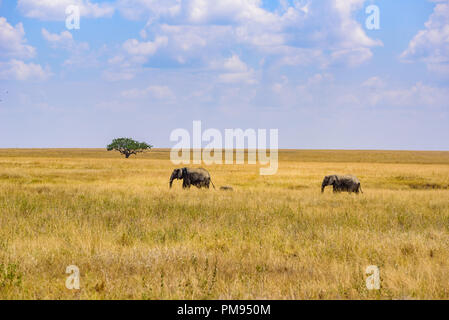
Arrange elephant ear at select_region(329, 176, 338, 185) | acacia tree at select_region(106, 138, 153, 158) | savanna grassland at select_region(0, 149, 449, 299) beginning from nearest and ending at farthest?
savanna grassland at select_region(0, 149, 449, 299) → elephant ear at select_region(329, 176, 338, 185) → acacia tree at select_region(106, 138, 153, 158)

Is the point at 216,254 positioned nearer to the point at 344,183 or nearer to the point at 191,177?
the point at 344,183

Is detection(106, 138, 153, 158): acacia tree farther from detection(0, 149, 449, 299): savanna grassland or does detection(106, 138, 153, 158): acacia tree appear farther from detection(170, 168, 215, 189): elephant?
detection(0, 149, 449, 299): savanna grassland

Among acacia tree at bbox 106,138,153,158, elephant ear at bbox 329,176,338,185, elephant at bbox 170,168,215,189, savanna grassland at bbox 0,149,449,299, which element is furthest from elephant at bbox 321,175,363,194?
acacia tree at bbox 106,138,153,158

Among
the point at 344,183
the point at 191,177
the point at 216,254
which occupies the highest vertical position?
the point at 191,177

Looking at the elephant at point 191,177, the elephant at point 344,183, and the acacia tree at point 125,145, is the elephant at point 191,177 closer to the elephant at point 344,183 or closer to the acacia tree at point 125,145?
the elephant at point 344,183

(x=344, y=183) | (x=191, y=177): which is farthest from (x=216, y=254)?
(x=191, y=177)

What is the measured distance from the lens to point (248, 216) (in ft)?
38.9

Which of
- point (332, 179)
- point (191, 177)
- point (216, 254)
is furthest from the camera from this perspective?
point (191, 177)

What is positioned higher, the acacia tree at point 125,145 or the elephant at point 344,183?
the acacia tree at point 125,145

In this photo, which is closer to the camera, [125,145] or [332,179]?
[332,179]

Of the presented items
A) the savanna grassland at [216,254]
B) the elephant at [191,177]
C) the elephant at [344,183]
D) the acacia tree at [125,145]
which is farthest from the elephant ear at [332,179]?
the acacia tree at [125,145]

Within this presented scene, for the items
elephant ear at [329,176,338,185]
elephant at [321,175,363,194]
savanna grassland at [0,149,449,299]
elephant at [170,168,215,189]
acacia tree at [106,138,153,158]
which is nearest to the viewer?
savanna grassland at [0,149,449,299]

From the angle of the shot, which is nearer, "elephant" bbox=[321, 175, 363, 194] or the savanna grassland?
the savanna grassland

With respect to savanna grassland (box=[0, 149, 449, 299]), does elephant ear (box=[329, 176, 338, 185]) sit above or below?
above
